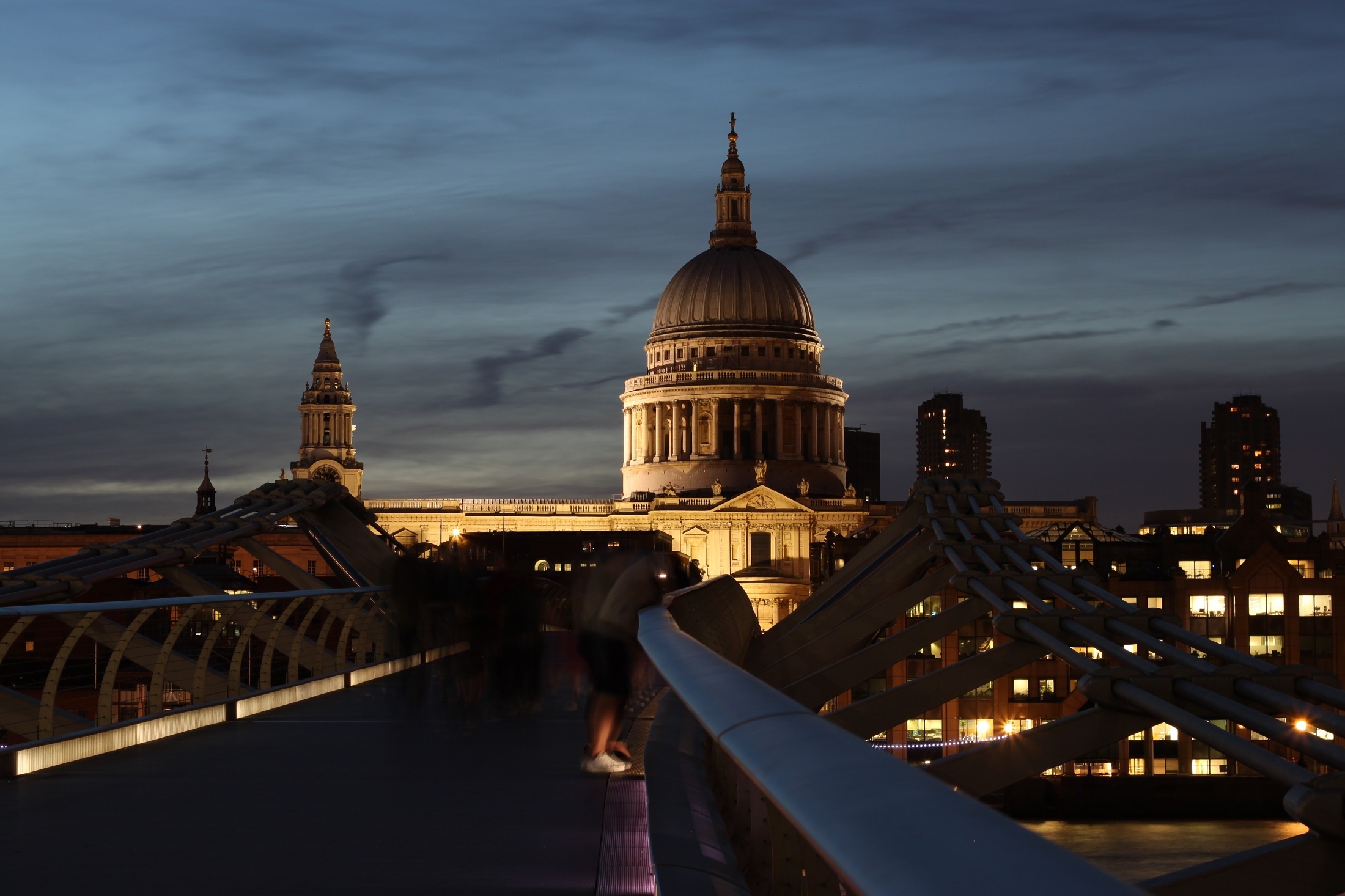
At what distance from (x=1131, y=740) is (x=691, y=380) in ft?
292

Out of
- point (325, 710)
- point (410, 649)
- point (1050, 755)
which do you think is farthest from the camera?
point (410, 649)

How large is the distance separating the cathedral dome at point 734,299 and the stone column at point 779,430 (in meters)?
7.52

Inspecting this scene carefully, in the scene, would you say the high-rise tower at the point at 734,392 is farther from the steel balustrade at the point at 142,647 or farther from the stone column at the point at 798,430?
the steel balustrade at the point at 142,647

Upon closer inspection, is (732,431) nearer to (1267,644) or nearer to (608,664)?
(1267,644)

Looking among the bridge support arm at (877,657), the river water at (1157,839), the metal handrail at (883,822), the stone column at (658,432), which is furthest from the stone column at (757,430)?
the metal handrail at (883,822)

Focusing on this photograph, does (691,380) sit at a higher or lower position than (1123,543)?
higher

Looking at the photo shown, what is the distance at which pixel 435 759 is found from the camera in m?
13.3

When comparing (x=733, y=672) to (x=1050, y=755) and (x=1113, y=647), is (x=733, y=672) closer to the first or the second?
(x=1050, y=755)

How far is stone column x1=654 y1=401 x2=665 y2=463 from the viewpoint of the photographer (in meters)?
175

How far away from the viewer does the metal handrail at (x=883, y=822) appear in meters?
2.53

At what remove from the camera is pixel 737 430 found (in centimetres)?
17212

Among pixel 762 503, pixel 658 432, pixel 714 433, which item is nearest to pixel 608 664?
pixel 762 503

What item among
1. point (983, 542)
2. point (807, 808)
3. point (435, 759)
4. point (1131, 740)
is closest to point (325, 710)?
point (435, 759)

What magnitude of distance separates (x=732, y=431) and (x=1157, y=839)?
3959 inches
